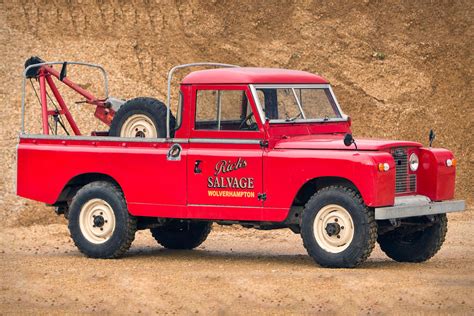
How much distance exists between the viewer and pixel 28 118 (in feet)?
90.4

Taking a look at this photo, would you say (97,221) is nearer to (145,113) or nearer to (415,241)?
(145,113)

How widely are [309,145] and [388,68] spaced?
15.0 meters

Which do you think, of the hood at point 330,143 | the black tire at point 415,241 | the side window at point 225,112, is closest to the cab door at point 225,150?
the side window at point 225,112

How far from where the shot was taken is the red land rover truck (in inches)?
593

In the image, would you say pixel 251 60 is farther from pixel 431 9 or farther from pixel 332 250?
pixel 332 250

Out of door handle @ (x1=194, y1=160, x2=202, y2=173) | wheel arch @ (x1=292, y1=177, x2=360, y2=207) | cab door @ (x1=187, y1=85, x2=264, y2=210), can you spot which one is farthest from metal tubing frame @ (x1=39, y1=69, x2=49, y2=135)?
wheel arch @ (x1=292, y1=177, x2=360, y2=207)

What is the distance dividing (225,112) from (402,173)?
90.9 inches

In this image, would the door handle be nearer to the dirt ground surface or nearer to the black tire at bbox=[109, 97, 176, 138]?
the black tire at bbox=[109, 97, 176, 138]

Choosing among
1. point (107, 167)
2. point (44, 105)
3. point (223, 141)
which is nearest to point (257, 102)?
point (223, 141)

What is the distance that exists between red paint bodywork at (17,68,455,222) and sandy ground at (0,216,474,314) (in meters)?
0.79

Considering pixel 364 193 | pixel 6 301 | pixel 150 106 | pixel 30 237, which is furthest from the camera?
pixel 30 237

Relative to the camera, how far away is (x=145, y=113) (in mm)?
16688

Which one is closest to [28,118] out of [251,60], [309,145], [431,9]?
[251,60]

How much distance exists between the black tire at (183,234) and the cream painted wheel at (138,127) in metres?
1.80
